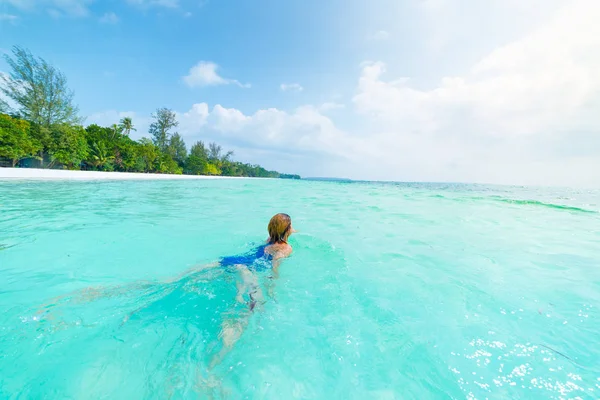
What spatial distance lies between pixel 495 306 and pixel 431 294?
71 centimetres

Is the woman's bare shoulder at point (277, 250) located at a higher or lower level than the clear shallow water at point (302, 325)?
higher

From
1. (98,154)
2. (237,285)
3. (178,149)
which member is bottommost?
(237,285)

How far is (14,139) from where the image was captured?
2116cm

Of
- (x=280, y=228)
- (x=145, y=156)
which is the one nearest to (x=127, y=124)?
(x=145, y=156)

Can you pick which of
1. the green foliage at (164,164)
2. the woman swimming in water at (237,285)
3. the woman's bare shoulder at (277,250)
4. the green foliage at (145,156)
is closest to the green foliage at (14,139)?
the green foliage at (145,156)

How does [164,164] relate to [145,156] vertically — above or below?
below

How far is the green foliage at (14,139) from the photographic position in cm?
2072

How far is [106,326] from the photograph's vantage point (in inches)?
88.2

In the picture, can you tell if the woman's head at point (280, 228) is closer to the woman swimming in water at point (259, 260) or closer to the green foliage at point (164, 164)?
the woman swimming in water at point (259, 260)

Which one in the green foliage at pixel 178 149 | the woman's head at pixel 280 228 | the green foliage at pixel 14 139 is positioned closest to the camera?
the woman's head at pixel 280 228

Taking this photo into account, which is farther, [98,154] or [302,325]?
[98,154]

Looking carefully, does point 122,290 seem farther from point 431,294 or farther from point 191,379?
point 431,294

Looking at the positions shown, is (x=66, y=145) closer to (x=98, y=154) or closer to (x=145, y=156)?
(x=98, y=154)

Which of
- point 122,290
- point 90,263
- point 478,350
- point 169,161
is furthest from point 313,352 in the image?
point 169,161
